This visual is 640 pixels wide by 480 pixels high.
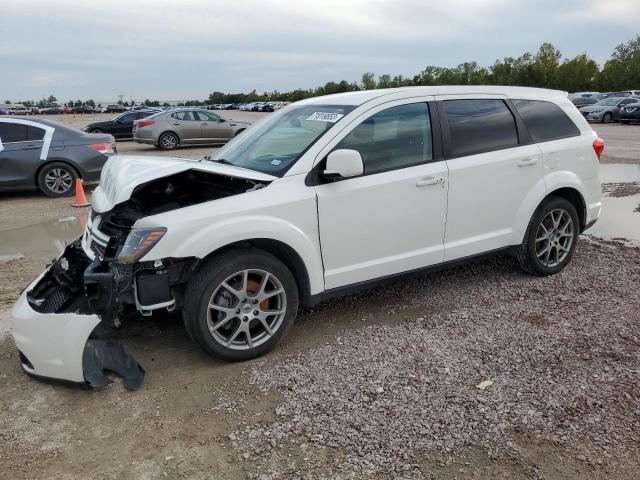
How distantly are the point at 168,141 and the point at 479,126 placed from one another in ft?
52.7

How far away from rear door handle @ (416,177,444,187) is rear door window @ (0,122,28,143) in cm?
836

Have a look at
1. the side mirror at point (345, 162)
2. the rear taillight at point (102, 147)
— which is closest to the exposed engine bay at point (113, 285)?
the side mirror at point (345, 162)

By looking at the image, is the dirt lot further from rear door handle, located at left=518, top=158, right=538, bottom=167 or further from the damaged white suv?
rear door handle, located at left=518, top=158, right=538, bottom=167

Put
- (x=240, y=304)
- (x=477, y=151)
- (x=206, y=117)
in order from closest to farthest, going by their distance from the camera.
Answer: (x=240, y=304), (x=477, y=151), (x=206, y=117)

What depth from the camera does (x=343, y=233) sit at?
154 inches

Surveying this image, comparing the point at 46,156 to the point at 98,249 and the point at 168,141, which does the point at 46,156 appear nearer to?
the point at 98,249

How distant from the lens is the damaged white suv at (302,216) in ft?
11.3

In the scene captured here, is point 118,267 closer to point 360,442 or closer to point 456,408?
point 360,442

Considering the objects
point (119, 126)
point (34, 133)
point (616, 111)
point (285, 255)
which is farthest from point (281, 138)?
point (616, 111)

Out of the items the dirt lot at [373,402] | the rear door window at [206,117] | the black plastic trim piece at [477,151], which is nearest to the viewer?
the dirt lot at [373,402]

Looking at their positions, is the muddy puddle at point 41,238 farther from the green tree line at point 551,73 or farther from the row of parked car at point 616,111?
the green tree line at point 551,73

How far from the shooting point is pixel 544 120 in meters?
5.05

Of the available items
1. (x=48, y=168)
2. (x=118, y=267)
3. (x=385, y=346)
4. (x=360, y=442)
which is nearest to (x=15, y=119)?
(x=48, y=168)

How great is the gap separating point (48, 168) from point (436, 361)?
344 inches
